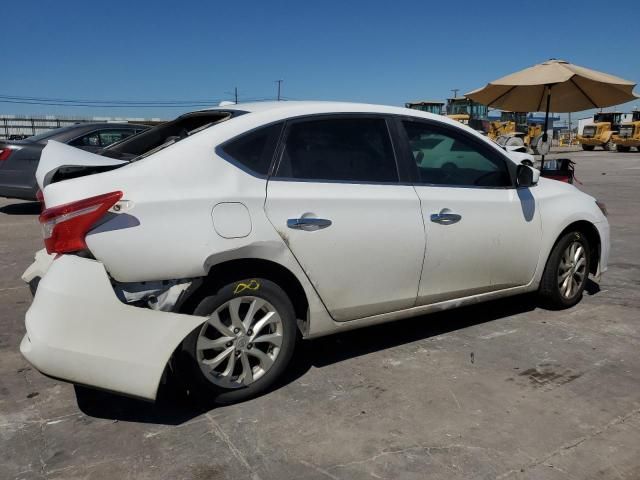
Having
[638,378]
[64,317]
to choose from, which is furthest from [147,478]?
[638,378]

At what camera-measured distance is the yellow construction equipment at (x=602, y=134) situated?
3984 centimetres

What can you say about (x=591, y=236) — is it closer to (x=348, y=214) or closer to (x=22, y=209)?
(x=348, y=214)

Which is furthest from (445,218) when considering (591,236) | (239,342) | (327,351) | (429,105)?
(429,105)

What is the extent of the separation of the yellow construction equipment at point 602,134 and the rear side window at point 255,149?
134ft

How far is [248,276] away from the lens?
308 centimetres

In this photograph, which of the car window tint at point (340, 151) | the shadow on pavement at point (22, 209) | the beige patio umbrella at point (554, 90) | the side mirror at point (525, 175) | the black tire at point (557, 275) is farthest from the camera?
the shadow on pavement at point (22, 209)

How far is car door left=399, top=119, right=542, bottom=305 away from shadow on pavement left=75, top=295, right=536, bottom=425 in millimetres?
485

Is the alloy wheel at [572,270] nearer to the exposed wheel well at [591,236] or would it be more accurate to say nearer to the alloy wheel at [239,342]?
the exposed wheel well at [591,236]

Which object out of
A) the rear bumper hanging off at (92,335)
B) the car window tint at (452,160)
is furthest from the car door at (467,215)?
the rear bumper hanging off at (92,335)

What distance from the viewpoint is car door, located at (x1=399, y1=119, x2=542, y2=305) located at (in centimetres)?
380

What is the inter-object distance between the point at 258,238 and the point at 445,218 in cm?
139

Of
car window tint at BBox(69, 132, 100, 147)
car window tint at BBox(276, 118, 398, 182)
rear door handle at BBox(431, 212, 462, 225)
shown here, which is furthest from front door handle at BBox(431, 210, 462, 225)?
car window tint at BBox(69, 132, 100, 147)

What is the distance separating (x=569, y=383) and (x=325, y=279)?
164cm

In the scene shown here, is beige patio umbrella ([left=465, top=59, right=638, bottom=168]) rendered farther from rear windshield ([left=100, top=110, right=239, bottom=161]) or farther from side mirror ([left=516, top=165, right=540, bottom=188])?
rear windshield ([left=100, top=110, right=239, bottom=161])
